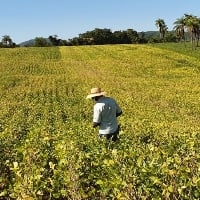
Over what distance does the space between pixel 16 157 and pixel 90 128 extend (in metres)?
4.85

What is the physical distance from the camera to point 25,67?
195ft

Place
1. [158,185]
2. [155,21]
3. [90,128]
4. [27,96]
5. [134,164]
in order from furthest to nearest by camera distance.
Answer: [155,21] < [27,96] < [90,128] < [134,164] < [158,185]

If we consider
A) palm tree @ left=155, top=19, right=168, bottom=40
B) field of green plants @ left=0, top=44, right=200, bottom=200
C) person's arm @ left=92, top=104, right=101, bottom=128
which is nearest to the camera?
field of green plants @ left=0, top=44, right=200, bottom=200

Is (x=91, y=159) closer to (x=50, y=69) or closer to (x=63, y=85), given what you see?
(x=63, y=85)

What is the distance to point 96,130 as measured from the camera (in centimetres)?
1371

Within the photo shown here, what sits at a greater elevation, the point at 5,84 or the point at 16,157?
the point at 16,157

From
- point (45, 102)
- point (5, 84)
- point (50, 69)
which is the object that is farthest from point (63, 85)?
point (50, 69)

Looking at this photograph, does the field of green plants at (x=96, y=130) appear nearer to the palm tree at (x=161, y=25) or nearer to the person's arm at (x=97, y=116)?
the person's arm at (x=97, y=116)

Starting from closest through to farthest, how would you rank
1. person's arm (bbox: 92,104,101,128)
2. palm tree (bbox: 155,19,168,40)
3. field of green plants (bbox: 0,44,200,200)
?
field of green plants (bbox: 0,44,200,200) → person's arm (bbox: 92,104,101,128) → palm tree (bbox: 155,19,168,40)

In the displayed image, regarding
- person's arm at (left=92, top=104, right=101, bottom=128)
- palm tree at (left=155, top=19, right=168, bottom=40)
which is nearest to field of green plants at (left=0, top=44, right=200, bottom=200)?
person's arm at (left=92, top=104, right=101, bottom=128)

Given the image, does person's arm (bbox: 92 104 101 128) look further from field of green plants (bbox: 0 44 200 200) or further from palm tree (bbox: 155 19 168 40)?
palm tree (bbox: 155 19 168 40)

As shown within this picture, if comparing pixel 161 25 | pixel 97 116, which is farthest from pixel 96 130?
pixel 161 25

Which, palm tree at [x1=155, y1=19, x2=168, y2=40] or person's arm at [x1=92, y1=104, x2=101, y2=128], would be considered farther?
palm tree at [x1=155, y1=19, x2=168, y2=40]

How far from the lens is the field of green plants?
662 centimetres
